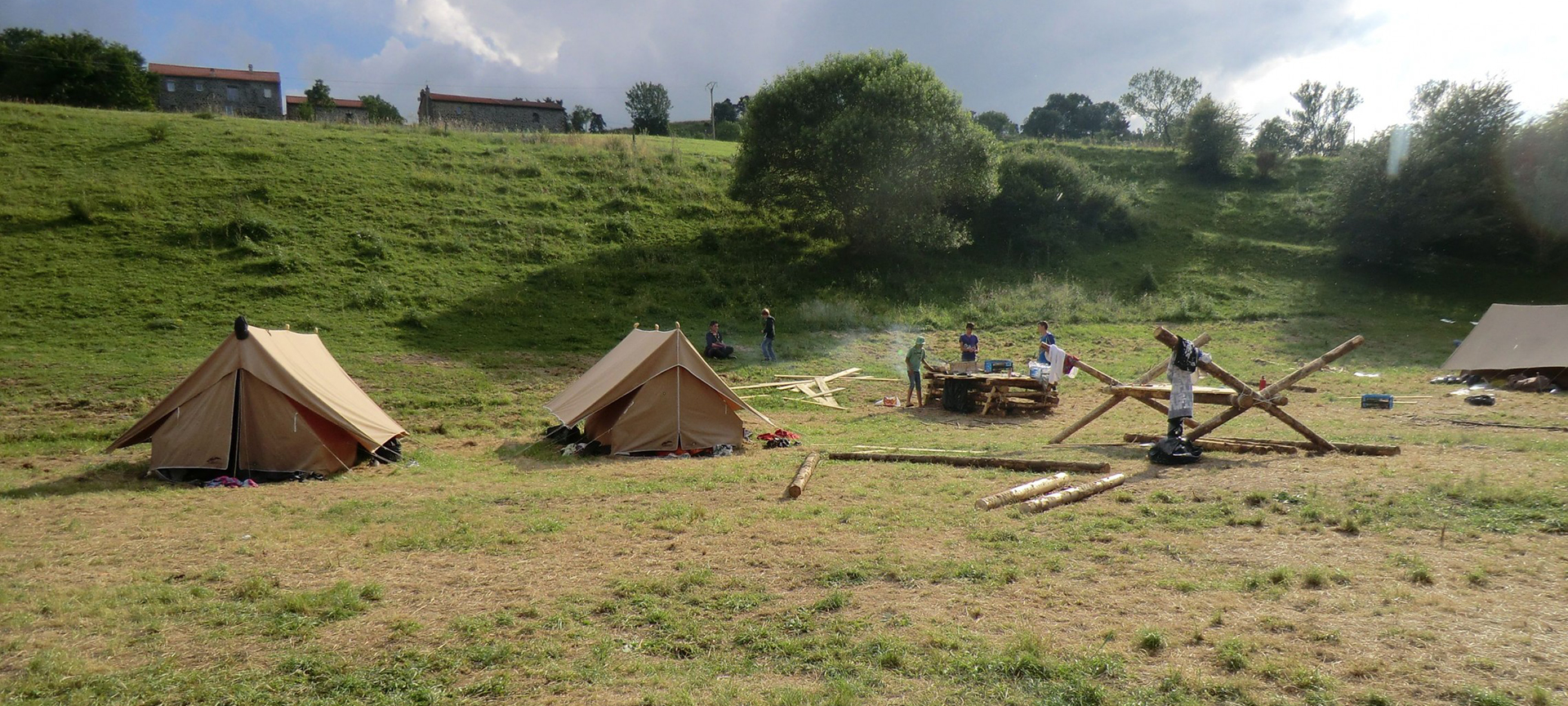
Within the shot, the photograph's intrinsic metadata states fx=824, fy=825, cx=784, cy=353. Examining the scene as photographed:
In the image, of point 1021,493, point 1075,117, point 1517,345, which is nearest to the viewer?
point 1021,493

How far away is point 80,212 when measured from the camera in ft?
80.7

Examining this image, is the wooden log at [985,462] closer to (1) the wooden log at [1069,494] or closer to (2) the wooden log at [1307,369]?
(1) the wooden log at [1069,494]

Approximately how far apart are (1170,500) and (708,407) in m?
7.48

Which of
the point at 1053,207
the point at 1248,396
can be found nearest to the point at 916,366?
the point at 1248,396

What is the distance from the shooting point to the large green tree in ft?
100

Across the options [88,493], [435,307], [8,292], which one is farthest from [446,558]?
[8,292]

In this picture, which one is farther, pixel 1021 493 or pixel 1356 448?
pixel 1356 448

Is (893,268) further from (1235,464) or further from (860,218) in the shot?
(1235,464)

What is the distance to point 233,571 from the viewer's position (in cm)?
697

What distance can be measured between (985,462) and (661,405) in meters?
5.40

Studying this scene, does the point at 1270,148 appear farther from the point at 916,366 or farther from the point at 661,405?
the point at 661,405

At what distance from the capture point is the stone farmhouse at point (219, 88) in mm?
60844

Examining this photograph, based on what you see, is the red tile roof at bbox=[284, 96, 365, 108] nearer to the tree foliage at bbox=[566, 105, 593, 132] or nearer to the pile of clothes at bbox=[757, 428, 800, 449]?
the tree foliage at bbox=[566, 105, 593, 132]

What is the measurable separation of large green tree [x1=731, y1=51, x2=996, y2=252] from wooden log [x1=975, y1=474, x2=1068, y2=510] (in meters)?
22.7
